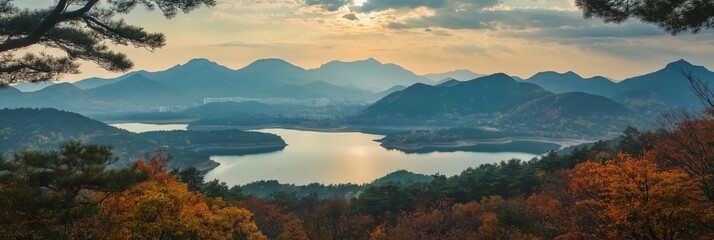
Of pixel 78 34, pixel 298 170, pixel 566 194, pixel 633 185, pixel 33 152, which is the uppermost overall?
pixel 78 34

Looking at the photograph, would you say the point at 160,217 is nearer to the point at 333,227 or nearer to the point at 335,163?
the point at 333,227

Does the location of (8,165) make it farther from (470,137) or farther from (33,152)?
(470,137)

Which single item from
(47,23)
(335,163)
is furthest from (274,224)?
(335,163)

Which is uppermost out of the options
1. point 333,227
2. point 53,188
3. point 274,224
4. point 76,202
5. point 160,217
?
point 53,188

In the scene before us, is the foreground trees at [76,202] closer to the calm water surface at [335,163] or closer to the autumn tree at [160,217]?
the autumn tree at [160,217]

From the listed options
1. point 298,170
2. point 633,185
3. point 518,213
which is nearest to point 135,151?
point 298,170

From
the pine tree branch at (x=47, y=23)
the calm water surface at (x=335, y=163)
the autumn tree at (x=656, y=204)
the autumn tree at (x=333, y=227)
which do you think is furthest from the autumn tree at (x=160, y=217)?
the calm water surface at (x=335, y=163)

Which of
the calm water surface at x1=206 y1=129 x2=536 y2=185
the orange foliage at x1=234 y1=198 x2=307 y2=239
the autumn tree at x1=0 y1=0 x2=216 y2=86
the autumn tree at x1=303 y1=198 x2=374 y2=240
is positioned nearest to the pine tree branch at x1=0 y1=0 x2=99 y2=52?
the autumn tree at x1=0 y1=0 x2=216 y2=86
